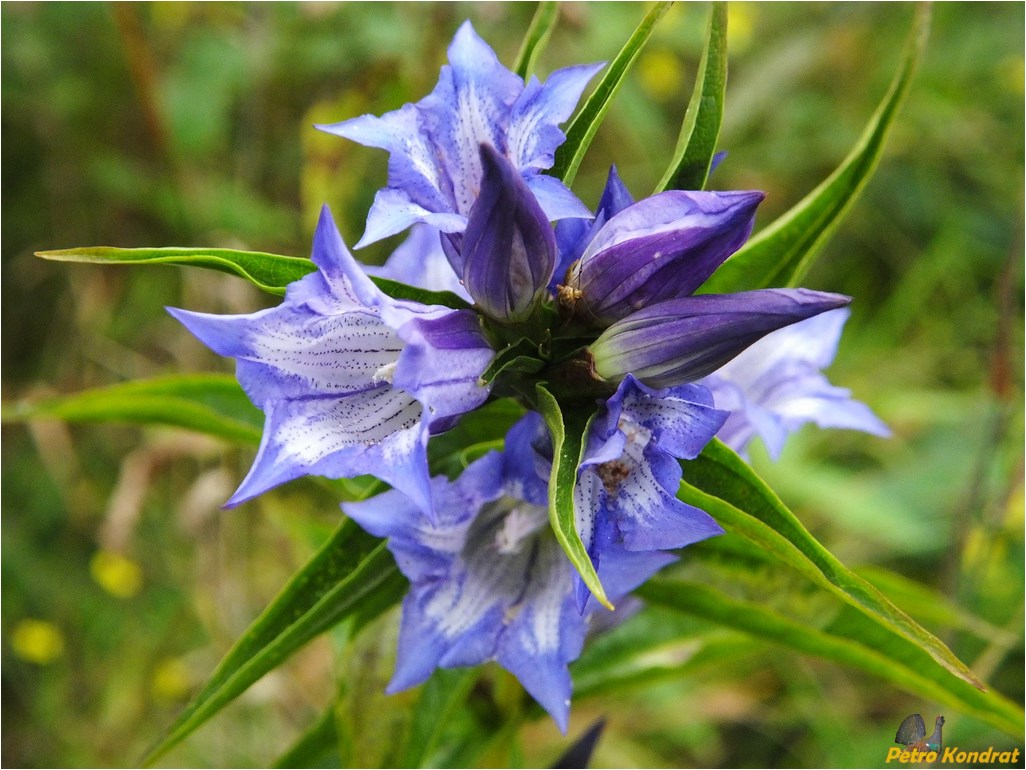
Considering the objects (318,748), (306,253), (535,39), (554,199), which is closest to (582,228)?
(554,199)

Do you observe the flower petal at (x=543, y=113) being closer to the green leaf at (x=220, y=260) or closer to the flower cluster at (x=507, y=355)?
the flower cluster at (x=507, y=355)

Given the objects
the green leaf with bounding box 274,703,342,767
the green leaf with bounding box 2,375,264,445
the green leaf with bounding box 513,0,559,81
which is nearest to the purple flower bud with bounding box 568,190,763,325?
the green leaf with bounding box 513,0,559,81

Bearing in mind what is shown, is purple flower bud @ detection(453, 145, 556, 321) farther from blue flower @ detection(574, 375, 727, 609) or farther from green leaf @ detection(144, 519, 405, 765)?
green leaf @ detection(144, 519, 405, 765)

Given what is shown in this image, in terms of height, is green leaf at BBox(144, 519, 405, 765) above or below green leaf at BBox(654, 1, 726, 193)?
below

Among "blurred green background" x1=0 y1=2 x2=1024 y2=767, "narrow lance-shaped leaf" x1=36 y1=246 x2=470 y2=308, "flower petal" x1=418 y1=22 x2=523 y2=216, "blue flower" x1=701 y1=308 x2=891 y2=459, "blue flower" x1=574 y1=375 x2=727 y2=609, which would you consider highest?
"flower petal" x1=418 y1=22 x2=523 y2=216

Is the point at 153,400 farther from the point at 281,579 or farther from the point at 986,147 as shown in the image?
the point at 986,147

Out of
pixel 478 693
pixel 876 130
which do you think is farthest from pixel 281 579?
pixel 876 130

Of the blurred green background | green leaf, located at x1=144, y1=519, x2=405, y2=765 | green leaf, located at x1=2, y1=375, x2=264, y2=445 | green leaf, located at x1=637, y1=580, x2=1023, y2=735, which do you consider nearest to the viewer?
green leaf, located at x1=144, y1=519, x2=405, y2=765
